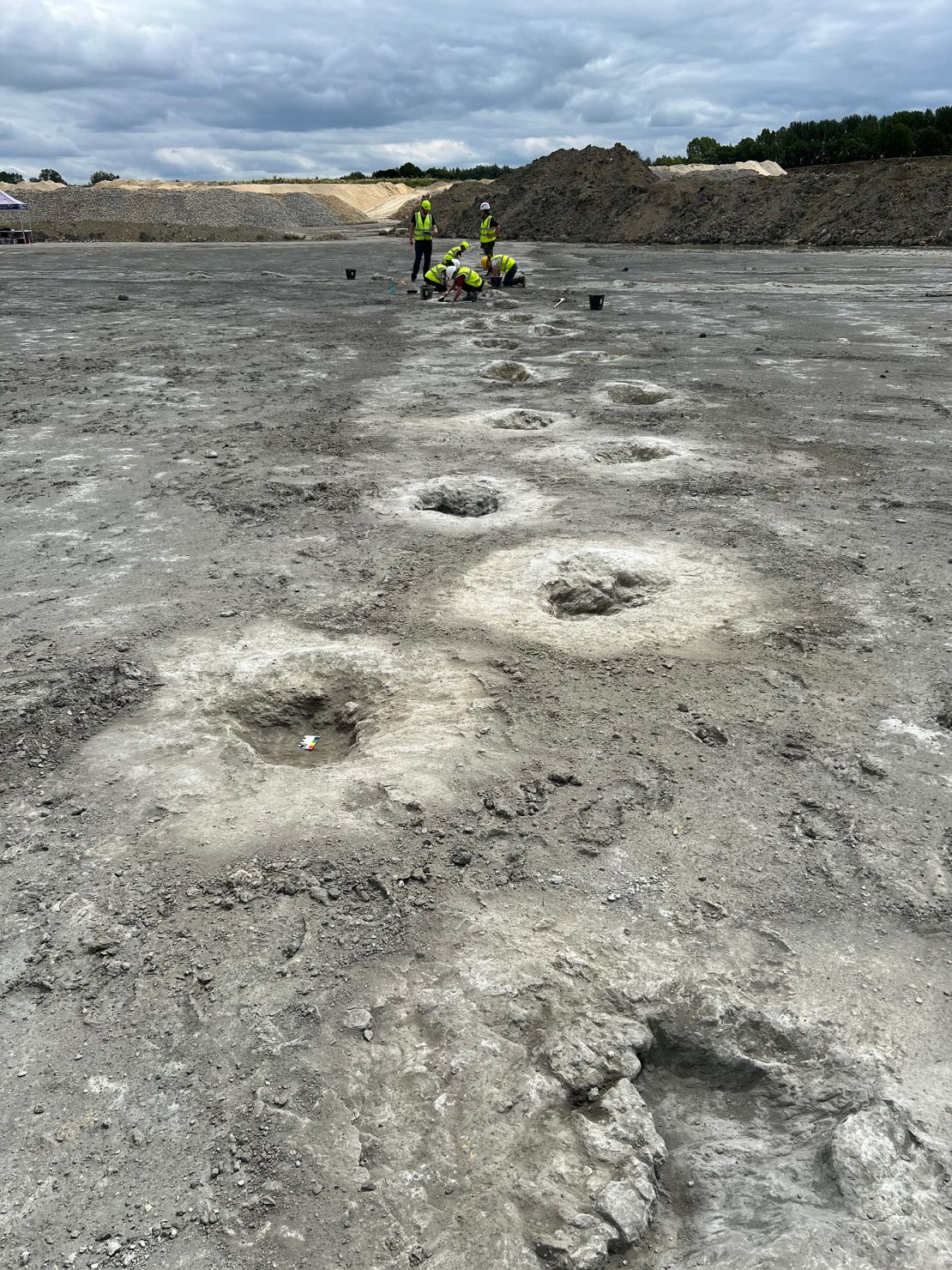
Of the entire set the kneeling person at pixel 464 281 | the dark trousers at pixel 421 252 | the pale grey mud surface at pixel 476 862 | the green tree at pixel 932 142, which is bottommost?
the pale grey mud surface at pixel 476 862

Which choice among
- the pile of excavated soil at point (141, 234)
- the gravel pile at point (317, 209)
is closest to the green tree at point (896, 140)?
the gravel pile at point (317, 209)

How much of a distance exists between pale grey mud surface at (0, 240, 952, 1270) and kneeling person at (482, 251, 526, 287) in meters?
12.5

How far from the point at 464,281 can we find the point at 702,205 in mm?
21510

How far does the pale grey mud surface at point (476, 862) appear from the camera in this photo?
2287 millimetres

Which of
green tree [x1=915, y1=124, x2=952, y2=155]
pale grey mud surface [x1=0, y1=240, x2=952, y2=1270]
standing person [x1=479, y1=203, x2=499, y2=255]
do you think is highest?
green tree [x1=915, y1=124, x2=952, y2=155]

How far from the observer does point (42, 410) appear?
9.66m

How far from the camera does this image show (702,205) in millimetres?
34438

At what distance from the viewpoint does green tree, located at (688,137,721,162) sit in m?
59.8

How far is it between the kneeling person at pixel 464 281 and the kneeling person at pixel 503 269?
1.52 m

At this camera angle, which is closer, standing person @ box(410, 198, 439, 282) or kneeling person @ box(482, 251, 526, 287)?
standing person @ box(410, 198, 439, 282)

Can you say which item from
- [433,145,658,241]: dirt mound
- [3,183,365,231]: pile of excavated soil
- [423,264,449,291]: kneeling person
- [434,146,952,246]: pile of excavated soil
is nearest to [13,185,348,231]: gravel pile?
[3,183,365,231]: pile of excavated soil

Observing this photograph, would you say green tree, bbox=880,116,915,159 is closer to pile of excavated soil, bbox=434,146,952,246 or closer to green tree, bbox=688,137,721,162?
pile of excavated soil, bbox=434,146,952,246

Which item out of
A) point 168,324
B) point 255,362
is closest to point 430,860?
point 255,362

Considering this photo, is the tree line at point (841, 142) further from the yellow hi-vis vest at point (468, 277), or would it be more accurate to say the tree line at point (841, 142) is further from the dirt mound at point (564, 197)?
the yellow hi-vis vest at point (468, 277)
